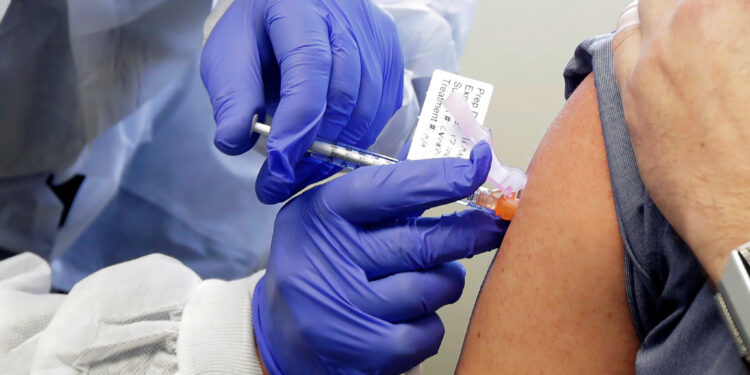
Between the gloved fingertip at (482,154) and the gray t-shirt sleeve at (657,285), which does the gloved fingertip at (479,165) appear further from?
the gray t-shirt sleeve at (657,285)

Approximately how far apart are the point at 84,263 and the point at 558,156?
1.07m

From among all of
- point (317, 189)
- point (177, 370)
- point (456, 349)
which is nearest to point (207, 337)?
point (177, 370)

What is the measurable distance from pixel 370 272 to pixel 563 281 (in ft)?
1.02

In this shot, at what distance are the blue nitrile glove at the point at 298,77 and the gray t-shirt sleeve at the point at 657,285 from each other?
17.1 inches

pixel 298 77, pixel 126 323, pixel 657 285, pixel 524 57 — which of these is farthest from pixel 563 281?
pixel 524 57

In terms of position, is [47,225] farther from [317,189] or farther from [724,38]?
[724,38]

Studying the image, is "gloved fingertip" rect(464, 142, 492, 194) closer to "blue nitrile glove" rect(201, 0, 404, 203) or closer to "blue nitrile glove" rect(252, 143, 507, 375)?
"blue nitrile glove" rect(252, 143, 507, 375)

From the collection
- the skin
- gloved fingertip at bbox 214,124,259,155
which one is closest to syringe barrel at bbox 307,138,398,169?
gloved fingertip at bbox 214,124,259,155

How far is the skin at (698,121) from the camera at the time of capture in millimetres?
529

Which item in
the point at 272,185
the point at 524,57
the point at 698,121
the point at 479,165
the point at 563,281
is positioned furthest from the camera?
the point at 524,57

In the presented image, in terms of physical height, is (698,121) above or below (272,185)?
above

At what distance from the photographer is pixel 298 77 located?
889mm

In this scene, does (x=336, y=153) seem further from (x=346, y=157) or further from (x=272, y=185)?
(x=272, y=185)

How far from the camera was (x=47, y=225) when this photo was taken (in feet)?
3.84
